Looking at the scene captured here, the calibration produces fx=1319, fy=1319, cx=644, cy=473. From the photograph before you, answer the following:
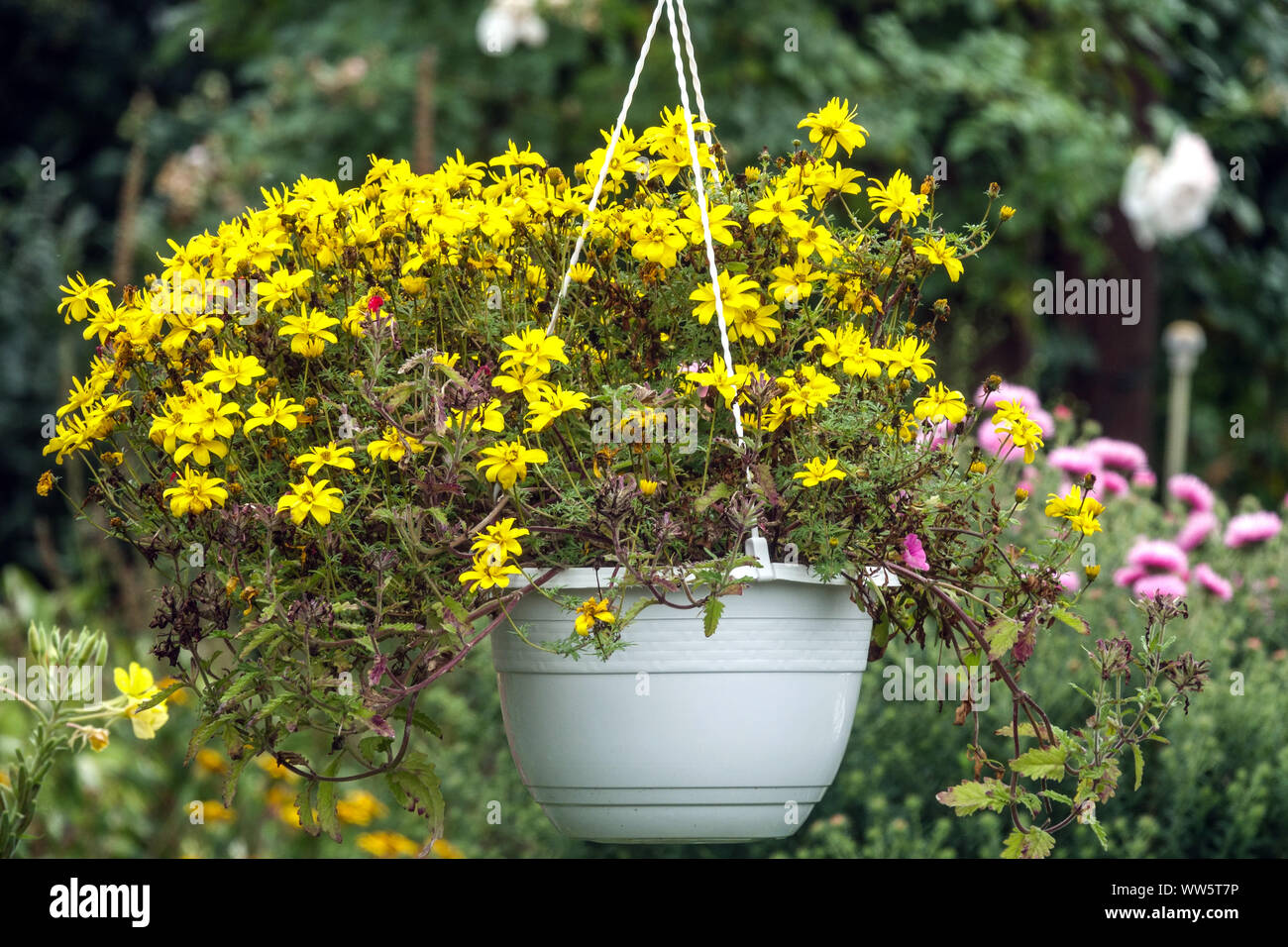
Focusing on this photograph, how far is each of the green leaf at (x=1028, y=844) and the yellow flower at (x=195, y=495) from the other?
2.68 ft

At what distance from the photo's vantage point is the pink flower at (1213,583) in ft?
8.46

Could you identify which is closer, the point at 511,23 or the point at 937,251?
the point at 937,251

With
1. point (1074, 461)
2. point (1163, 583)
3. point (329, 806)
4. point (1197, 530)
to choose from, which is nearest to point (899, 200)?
point (329, 806)

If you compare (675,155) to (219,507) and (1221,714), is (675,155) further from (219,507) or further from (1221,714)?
(1221,714)

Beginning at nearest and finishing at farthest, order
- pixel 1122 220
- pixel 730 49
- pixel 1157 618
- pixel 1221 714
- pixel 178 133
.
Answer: pixel 1157 618, pixel 1221 714, pixel 730 49, pixel 1122 220, pixel 178 133

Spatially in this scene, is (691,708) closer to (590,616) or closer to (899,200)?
(590,616)

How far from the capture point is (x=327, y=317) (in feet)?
4.13

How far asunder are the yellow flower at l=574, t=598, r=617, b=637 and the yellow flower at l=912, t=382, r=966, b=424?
14.0 inches

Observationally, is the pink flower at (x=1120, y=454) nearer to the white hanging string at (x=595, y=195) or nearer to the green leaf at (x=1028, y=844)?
the green leaf at (x=1028, y=844)

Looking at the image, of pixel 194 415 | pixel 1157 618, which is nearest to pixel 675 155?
pixel 194 415

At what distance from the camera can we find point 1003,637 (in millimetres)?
1271

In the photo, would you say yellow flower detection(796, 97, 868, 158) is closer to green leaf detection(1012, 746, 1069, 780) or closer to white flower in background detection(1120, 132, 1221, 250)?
green leaf detection(1012, 746, 1069, 780)

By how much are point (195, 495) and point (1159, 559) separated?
1928 mm

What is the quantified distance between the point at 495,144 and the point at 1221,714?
3.28 metres
